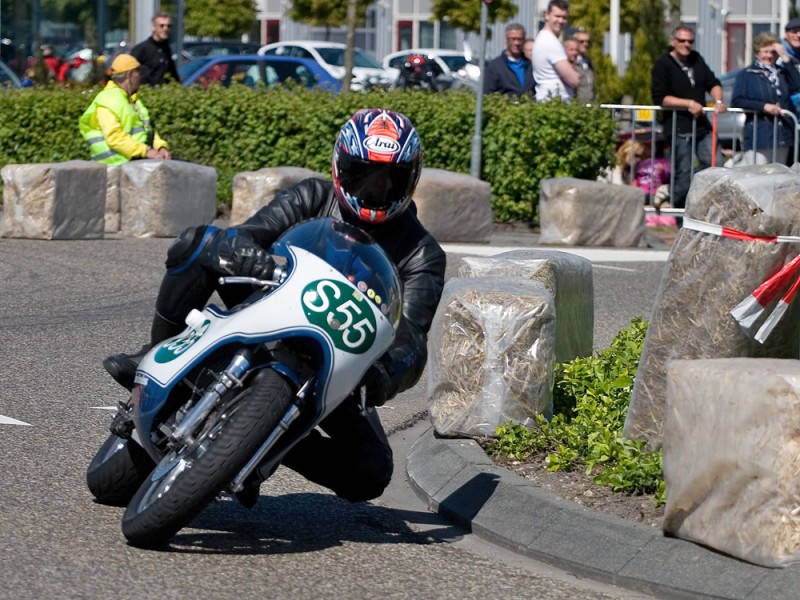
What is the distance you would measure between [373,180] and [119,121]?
32.9ft

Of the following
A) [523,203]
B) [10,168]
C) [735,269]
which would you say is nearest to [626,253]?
[523,203]

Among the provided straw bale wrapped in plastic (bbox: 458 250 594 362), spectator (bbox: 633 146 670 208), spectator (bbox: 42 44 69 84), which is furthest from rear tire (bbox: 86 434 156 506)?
spectator (bbox: 42 44 69 84)

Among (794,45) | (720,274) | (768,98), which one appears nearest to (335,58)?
(794,45)

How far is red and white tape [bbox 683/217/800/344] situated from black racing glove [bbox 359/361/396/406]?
1481mm

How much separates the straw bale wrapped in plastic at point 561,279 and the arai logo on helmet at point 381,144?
243cm

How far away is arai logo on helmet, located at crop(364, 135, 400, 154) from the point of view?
5.45 metres

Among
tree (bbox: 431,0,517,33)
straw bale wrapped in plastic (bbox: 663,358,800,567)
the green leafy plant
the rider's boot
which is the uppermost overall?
tree (bbox: 431,0,517,33)

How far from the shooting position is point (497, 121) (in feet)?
53.6

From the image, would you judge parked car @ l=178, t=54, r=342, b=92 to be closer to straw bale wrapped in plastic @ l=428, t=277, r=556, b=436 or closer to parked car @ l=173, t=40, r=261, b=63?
parked car @ l=173, t=40, r=261, b=63

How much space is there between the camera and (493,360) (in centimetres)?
709

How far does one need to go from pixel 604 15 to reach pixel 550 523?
1320 inches

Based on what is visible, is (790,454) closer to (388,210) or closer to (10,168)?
(388,210)

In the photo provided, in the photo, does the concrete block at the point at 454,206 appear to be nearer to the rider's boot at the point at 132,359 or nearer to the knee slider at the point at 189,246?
the rider's boot at the point at 132,359

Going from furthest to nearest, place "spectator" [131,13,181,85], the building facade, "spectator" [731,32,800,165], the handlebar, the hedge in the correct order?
the building facade
"spectator" [131,13,181,85]
the hedge
"spectator" [731,32,800,165]
the handlebar
